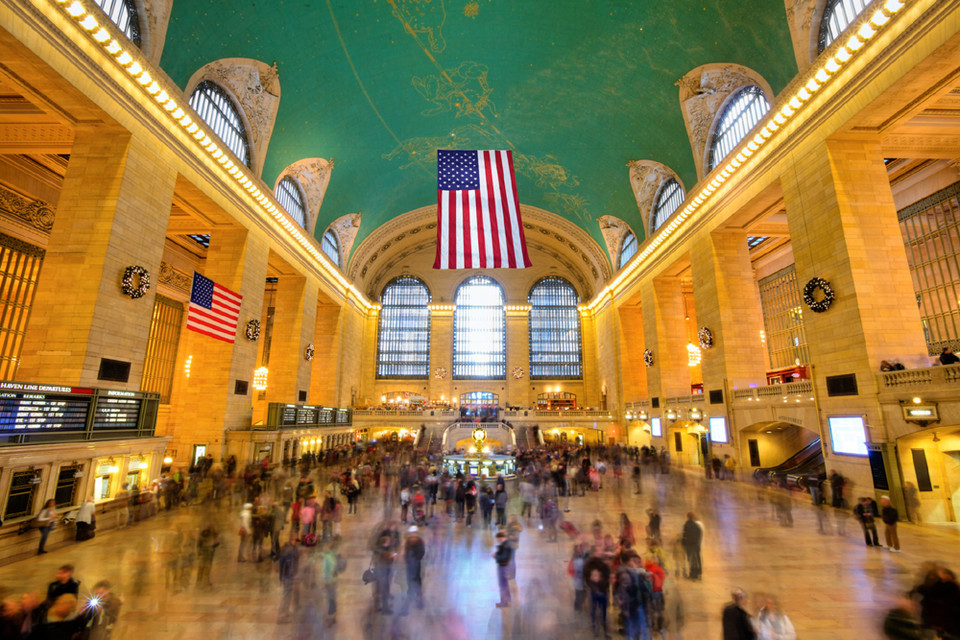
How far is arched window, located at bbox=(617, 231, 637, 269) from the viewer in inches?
1145

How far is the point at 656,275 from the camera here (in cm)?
2511

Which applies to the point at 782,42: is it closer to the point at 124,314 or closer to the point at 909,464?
the point at 909,464

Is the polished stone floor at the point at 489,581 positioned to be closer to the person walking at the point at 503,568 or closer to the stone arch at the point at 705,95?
the person walking at the point at 503,568

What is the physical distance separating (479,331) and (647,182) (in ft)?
68.3

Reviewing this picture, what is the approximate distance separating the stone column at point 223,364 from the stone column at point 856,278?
19.7 meters

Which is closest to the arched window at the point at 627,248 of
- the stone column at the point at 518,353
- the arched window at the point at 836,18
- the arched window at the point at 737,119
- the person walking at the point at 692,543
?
the arched window at the point at 737,119

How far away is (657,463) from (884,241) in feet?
37.3

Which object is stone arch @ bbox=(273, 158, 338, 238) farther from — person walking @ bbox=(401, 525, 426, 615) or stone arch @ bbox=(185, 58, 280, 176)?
person walking @ bbox=(401, 525, 426, 615)

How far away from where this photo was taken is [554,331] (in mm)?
41469

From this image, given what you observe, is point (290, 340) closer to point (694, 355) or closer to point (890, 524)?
point (890, 524)

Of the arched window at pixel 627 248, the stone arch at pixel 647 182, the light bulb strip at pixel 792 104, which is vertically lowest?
the light bulb strip at pixel 792 104

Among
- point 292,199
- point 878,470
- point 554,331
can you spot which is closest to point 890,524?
point 878,470

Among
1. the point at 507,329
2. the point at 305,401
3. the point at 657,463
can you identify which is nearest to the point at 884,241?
the point at 657,463

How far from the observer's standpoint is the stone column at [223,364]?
16578 millimetres
